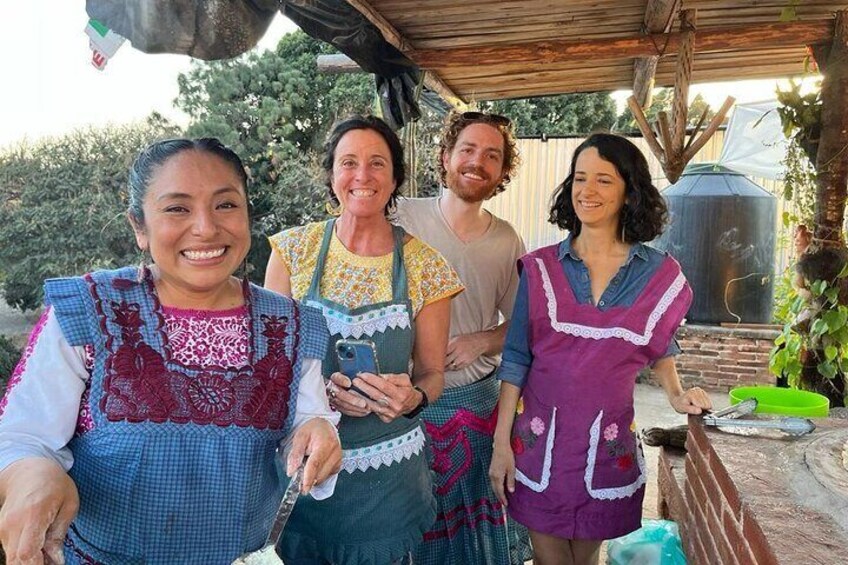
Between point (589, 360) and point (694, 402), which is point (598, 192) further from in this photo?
point (694, 402)

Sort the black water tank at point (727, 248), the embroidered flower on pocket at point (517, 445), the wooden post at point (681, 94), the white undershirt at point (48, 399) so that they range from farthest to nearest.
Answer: the black water tank at point (727, 248)
the wooden post at point (681, 94)
the embroidered flower on pocket at point (517, 445)
the white undershirt at point (48, 399)

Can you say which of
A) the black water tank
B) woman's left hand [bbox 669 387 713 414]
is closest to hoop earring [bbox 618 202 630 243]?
woman's left hand [bbox 669 387 713 414]

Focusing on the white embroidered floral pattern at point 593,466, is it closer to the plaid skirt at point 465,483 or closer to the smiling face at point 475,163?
the plaid skirt at point 465,483

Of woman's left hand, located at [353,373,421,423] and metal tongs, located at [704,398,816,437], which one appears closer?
woman's left hand, located at [353,373,421,423]

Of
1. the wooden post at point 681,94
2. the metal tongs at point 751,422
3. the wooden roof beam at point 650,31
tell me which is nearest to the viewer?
the metal tongs at point 751,422

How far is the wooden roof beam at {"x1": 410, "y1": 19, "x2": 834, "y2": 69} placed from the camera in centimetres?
365

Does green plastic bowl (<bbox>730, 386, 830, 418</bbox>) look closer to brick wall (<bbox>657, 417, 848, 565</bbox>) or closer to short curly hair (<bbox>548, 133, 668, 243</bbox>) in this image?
brick wall (<bbox>657, 417, 848, 565</bbox>)

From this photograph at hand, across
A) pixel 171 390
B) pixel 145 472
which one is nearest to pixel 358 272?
pixel 171 390

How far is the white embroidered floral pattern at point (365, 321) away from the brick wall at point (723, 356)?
634cm

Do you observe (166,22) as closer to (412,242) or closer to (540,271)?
(412,242)

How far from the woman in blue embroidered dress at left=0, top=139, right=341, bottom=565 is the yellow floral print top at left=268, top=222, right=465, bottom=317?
0.52 m

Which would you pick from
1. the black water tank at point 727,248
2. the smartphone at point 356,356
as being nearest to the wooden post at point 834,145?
the smartphone at point 356,356

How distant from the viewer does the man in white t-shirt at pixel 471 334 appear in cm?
260

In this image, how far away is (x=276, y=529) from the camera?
4.85 ft
